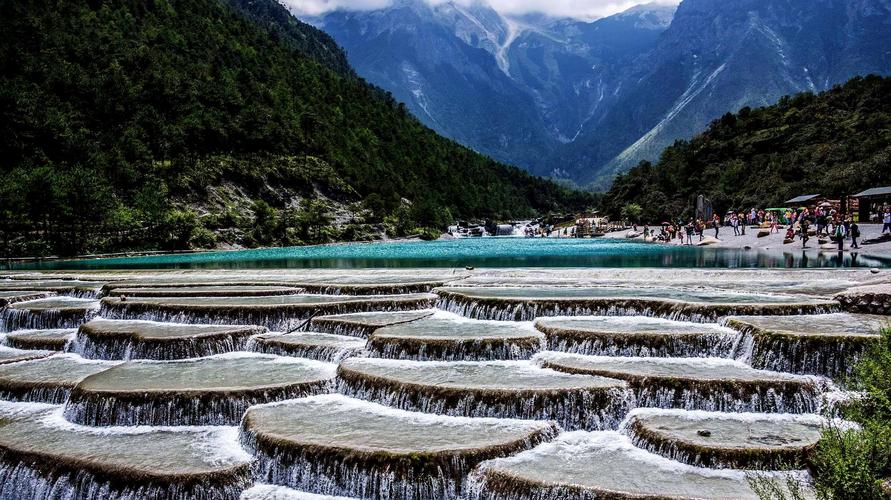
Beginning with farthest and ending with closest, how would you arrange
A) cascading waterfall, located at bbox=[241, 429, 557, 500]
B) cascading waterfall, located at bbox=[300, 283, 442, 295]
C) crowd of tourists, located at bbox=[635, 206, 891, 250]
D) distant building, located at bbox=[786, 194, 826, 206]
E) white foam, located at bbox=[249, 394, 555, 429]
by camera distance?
distant building, located at bbox=[786, 194, 826, 206]
crowd of tourists, located at bbox=[635, 206, 891, 250]
cascading waterfall, located at bbox=[300, 283, 442, 295]
white foam, located at bbox=[249, 394, 555, 429]
cascading waterfall, located at bbox=[241, 429, 557, 500]

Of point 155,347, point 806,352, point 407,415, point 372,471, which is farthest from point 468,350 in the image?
point 155,347

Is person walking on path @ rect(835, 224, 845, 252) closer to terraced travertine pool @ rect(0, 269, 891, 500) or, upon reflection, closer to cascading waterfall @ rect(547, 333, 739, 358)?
terraced travertine pool @ rect(0, 269, 891, 500)

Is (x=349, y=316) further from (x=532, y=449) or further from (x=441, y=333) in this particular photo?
(x=532, y=449)

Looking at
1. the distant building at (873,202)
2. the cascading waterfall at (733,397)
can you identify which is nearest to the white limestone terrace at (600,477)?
the cascading waterfall at (733,397)

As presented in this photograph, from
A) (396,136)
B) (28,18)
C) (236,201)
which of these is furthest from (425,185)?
(28,18)

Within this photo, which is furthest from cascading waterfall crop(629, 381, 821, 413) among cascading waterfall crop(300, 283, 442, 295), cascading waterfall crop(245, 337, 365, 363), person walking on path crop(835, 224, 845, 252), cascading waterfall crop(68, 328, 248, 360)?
person walking on path crop(835, 224, 845, 252)

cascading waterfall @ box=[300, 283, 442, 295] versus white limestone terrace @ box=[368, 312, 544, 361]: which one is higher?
cascading waterfall @ box=[300, 283, 442, 295]

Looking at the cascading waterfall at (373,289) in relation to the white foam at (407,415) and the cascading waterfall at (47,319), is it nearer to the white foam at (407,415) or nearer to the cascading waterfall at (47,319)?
the cascading waterfall at (47,319)
